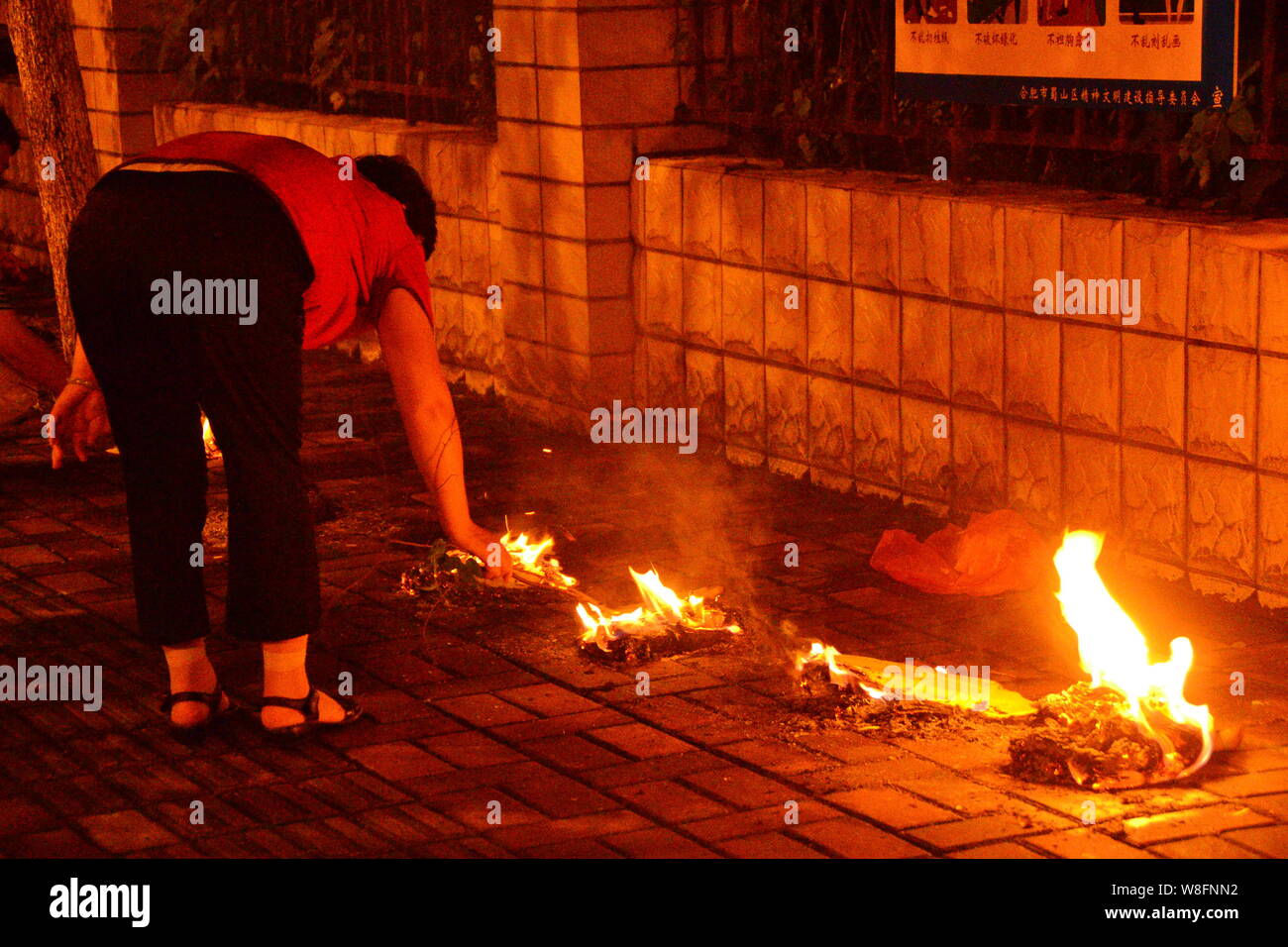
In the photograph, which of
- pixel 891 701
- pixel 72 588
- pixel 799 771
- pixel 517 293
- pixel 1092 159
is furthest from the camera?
pixel 517 293

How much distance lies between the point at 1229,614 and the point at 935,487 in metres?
1.60

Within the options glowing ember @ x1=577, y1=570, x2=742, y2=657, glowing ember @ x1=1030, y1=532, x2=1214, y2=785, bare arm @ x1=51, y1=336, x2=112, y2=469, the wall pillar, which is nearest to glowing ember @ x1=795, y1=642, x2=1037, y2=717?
glowing ember @ x1=1030, y1=532, x2=1214, y2=785

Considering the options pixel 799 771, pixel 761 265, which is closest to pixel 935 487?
pixel 761 265

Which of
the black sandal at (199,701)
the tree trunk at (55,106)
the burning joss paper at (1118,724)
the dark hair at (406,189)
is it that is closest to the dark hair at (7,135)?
the tree trunk at (55,106)

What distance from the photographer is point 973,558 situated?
6914 mm

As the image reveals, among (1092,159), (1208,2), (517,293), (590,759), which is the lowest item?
(590,759)

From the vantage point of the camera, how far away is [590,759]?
5.31 metres

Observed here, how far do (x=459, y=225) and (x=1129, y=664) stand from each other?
19.5 ft

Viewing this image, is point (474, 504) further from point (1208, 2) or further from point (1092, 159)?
point (1208, 2)

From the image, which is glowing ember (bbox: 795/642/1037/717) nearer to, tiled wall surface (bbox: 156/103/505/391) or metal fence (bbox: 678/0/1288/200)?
metal fence (bbox: 678/0/1288/200)

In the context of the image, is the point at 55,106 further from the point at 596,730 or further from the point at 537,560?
the point at 596,730

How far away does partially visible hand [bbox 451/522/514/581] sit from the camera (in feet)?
17.5

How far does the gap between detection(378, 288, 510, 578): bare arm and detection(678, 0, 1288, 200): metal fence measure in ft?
9.22

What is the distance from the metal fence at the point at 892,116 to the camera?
6.77 m
